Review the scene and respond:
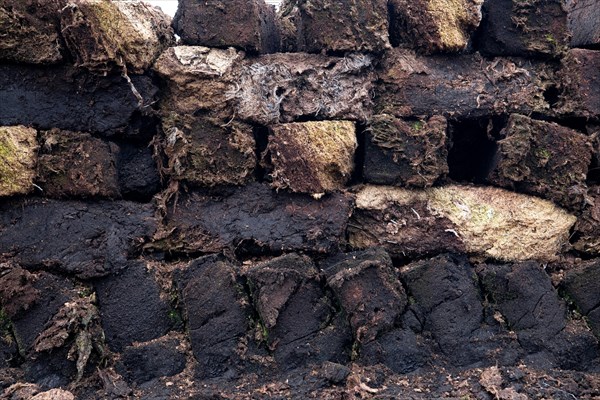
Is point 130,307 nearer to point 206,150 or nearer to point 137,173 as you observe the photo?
point 137,173

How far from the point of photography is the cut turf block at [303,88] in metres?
3.43

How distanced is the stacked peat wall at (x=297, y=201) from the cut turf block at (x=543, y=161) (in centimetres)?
1

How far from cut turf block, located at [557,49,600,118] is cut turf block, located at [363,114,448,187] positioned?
92 centimetres

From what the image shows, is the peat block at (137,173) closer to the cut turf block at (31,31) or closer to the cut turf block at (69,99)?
the cut turf block at (69,99)

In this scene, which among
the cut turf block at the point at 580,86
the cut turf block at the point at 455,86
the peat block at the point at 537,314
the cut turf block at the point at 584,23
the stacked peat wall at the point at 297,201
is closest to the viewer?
the stacked peat wall at the point at 297,201

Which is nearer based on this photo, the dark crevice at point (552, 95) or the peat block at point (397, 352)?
the peat block at point (397, 352)

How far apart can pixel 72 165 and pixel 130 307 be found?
85 cm

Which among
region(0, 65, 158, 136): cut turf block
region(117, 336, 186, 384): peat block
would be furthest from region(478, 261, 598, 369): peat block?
region(0, 65, 158, 136): cut turf block

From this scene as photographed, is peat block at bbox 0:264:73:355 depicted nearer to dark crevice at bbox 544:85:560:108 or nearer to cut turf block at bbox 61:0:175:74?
cut turf block at bbox 61:0:175:74

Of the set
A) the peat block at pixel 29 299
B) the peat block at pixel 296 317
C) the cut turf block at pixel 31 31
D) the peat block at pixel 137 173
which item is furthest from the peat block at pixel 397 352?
the cut turf block at pixel 31 31

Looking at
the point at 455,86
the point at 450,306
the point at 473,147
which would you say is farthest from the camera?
the point at 473,147

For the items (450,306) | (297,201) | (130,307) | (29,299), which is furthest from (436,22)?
(29,299)

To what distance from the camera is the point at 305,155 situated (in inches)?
132

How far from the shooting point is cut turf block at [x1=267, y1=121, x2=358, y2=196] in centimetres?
334
